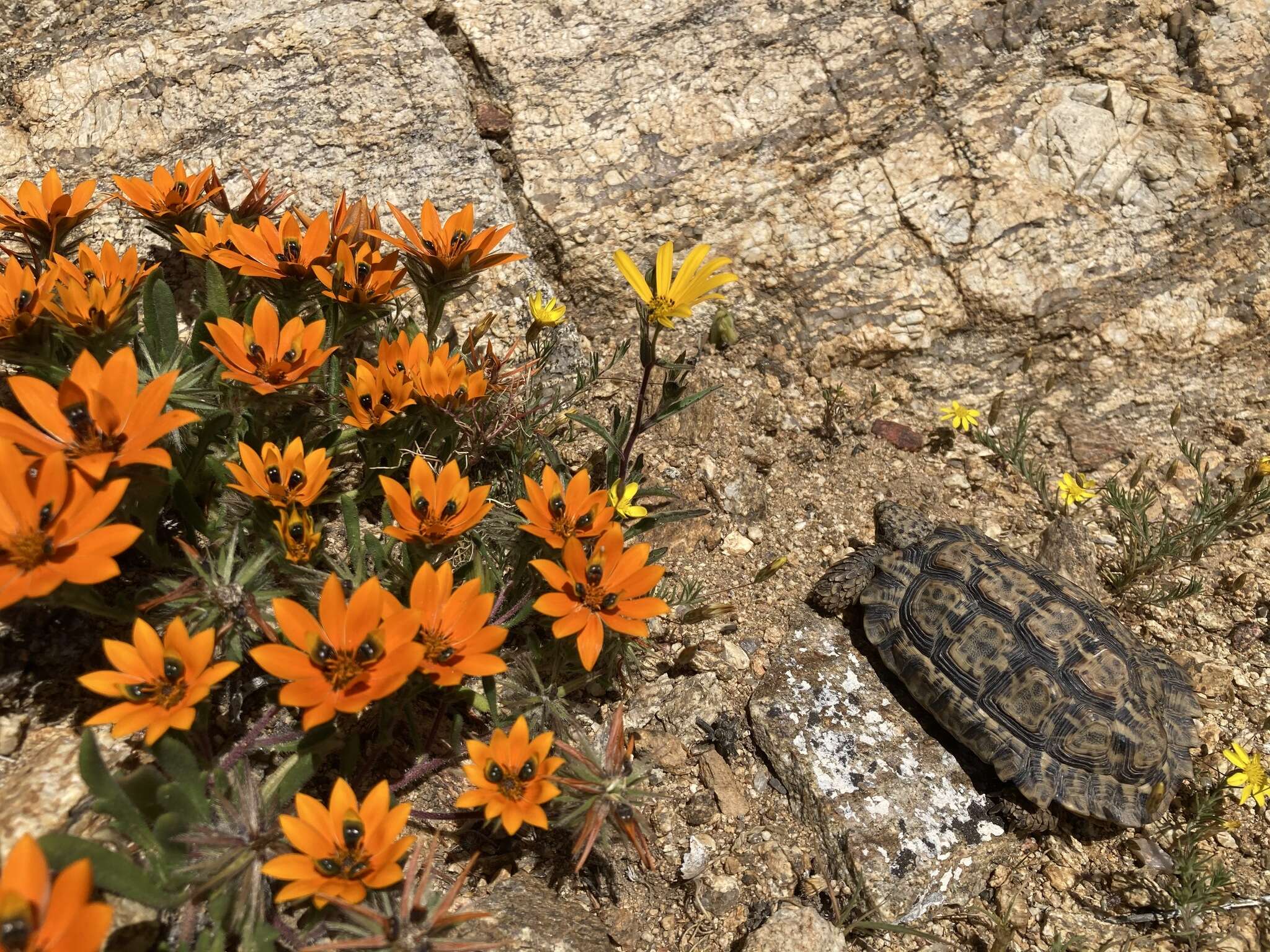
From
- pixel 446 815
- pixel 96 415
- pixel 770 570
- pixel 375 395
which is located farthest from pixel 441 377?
pixel 770 570

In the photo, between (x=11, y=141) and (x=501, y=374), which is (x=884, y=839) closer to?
(x=501, y=374)

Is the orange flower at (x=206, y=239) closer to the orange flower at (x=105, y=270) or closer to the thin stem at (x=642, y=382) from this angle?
the orange flower at (x=105, y=270)

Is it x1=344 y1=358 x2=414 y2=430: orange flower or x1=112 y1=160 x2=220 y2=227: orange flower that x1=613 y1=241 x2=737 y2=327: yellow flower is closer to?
x1=344 y1=358 x2=414 y2=430: orange flower

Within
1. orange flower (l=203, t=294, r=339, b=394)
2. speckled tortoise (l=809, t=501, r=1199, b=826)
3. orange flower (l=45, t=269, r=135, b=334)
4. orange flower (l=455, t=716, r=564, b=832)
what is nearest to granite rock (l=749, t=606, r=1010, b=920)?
speckled tortoise (l=809, t=501, r=1199, b=826)

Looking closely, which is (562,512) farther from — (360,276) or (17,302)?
(17,302)

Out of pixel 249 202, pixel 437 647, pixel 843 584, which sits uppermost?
pixel 249 202

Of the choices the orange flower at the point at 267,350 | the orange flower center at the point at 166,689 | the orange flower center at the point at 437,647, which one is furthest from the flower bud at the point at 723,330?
the orange flower center at the point at 166,689
